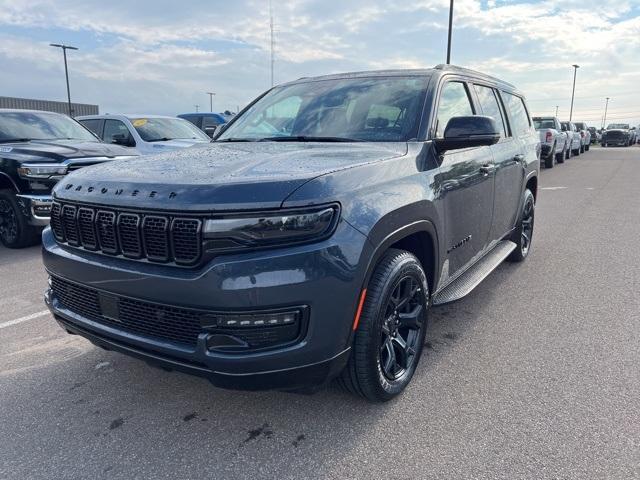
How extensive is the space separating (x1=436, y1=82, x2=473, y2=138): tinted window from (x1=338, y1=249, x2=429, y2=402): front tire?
107 centimetres

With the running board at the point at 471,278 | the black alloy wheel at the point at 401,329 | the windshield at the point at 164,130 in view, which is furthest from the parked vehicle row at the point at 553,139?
the black alloy wheel at the point at 401,329

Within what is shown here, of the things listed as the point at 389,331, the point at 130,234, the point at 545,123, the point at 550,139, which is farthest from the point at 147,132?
the point at 545,123

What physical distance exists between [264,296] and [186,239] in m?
0.43

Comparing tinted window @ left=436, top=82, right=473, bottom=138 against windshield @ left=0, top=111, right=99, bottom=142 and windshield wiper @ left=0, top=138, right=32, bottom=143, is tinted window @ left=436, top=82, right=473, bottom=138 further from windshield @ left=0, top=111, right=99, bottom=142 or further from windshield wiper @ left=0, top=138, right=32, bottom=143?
windshield wiper @ left=0, top=138, right=32, bottom=143

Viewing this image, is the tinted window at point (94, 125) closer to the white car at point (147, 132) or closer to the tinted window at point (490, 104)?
the white car at point (147, 132)

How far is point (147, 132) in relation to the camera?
33.0 ft

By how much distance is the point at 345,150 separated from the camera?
287cm

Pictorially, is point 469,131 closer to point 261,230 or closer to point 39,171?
point 261,230

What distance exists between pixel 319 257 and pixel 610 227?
7075 mm

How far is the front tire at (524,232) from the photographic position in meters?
5.35

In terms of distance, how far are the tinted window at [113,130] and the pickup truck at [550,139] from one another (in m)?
13.8

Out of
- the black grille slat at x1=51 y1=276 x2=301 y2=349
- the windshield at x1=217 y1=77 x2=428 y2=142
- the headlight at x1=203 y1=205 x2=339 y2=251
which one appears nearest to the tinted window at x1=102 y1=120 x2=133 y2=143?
the windshield at x1=217 y1=77 x2=428 y2=142

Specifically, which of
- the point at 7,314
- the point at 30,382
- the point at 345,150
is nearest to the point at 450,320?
the point at 345,150

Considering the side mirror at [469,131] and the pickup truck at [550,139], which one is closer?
the side mirror at [469,131]
